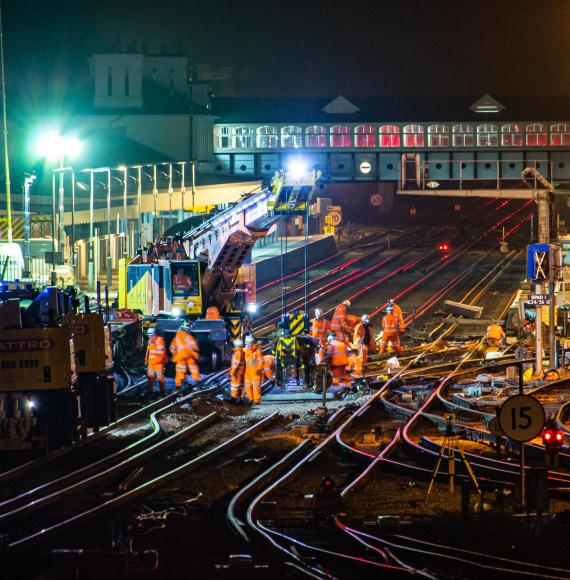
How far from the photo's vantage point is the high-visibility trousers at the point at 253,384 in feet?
71.4

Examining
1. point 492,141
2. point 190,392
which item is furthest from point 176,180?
point 190,392

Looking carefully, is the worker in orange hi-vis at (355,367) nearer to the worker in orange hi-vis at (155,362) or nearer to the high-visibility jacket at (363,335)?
the high-visibility jacket at (363,335)

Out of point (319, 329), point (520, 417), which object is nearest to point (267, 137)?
point (319, 329)

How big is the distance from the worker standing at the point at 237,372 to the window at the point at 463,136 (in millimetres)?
58067

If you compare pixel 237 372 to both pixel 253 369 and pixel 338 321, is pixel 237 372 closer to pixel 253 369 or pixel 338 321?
pixel 253 369

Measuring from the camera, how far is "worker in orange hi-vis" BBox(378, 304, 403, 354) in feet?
97.3

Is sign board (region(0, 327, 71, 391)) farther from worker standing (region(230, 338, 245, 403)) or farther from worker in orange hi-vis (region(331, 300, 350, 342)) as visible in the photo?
worker in orange hi-vis (region(331, 300, 350, 342))

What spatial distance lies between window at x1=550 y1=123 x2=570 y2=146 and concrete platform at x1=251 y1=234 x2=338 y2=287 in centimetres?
2359

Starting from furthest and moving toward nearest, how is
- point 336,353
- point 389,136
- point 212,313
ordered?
point 389,136
point 212,313
point 336,353

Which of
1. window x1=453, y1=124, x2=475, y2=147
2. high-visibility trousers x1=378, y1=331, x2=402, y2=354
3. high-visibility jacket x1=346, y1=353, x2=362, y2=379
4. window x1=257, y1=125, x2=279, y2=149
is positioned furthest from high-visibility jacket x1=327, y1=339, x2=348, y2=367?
window x1=453, y1=124, x2=475, y2=147

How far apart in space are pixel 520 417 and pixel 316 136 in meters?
67.3

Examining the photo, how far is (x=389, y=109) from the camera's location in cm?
8056

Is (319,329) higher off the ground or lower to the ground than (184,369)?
higher

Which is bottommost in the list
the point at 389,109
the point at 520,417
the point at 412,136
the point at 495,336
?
the point at 495,336
